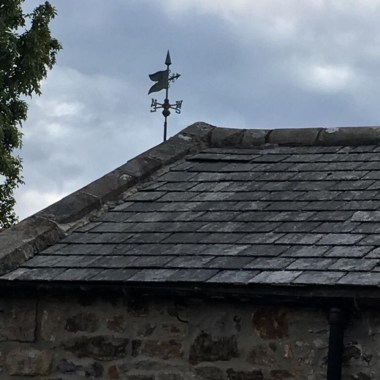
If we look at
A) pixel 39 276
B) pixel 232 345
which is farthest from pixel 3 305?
pixel 232 345

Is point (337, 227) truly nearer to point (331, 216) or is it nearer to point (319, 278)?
point (331, 216)

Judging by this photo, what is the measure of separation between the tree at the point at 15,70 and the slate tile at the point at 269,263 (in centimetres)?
1315

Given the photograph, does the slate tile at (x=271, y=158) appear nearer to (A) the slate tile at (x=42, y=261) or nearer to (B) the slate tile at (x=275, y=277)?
(A) the slate tile at (x=42, y=261)

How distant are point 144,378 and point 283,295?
47.3 inches

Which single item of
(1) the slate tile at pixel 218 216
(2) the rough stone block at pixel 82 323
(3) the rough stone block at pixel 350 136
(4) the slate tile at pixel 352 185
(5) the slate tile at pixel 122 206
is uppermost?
(3) the rough stone block at pixel 350 136

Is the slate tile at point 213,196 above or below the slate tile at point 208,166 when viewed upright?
below

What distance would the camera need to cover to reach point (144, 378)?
7.84 meters

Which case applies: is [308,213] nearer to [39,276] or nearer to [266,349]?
[266,349]

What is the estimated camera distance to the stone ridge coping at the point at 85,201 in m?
8.52

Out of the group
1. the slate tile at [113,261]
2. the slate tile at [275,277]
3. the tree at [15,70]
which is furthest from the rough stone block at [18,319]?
the tree at [15,70]

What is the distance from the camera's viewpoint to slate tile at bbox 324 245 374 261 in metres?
7.39

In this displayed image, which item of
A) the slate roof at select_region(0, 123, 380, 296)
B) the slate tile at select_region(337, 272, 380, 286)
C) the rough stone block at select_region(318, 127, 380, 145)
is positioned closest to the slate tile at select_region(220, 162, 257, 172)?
the slate roof at select_region(0, 123, 380, 296)

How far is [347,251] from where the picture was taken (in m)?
7.47

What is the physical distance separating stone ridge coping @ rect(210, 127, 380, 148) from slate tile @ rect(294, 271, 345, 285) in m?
2.54
